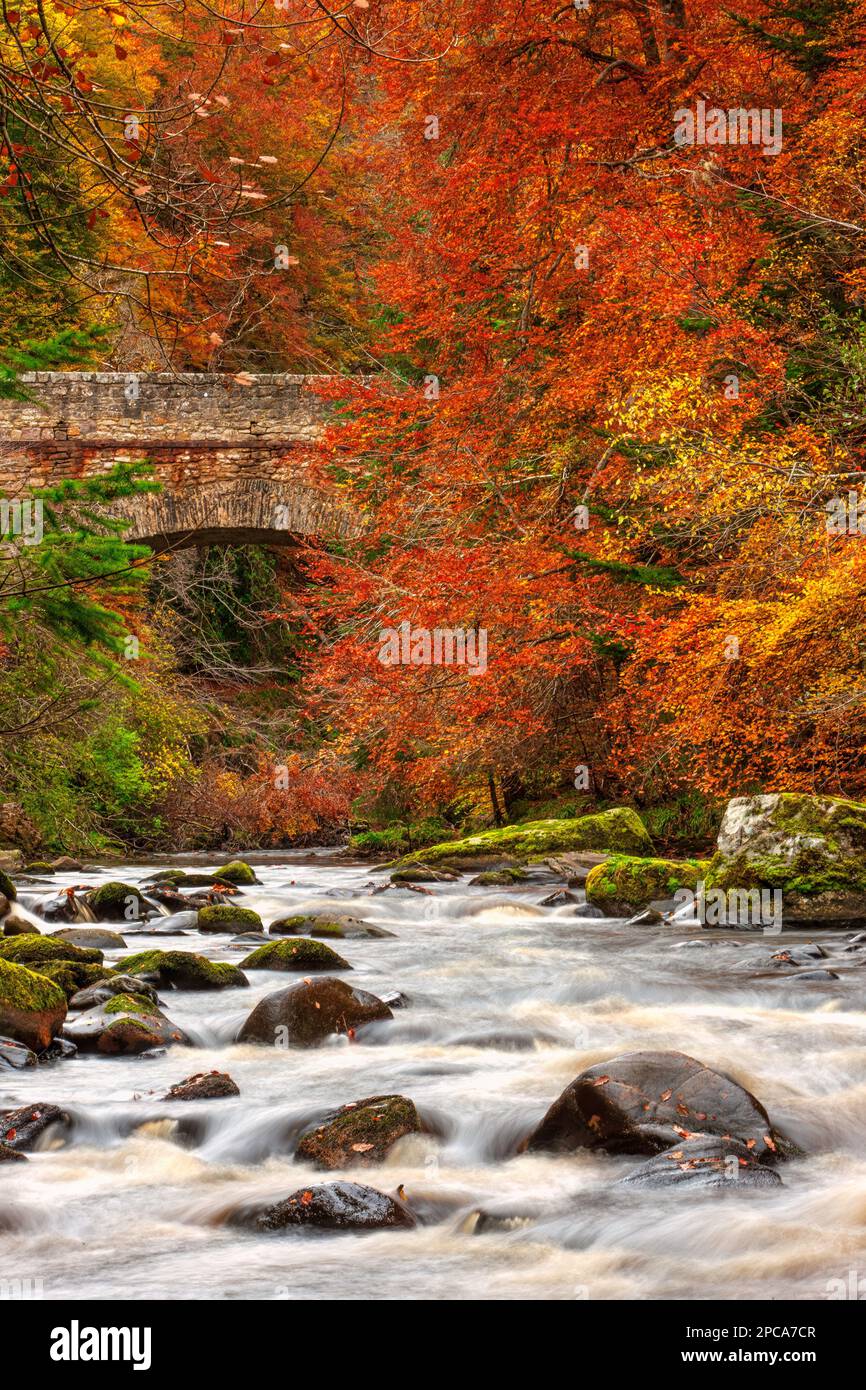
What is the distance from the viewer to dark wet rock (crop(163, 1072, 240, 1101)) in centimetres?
565

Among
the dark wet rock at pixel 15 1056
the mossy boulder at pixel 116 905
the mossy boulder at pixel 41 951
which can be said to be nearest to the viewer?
the dark wet rock at pixel 15 1056

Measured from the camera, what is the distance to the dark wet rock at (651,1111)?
481 centimetres

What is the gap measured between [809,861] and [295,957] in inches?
149

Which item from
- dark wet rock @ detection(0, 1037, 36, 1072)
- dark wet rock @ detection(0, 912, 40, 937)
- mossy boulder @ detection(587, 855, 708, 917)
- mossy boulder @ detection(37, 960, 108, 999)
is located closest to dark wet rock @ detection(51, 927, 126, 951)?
dark wet rock @ detection(0, 912, 40, 937)

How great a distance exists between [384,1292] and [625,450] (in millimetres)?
9890

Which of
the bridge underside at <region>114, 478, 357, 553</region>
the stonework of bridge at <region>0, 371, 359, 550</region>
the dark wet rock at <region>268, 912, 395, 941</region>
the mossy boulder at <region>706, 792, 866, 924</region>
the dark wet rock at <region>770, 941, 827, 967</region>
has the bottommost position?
the dark wet rock at <region>268, 912, 395, 941</region>

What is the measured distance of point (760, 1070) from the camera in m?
6.07

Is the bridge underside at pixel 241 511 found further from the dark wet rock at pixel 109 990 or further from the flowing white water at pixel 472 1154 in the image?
the dark wet rock at pixel 109 990

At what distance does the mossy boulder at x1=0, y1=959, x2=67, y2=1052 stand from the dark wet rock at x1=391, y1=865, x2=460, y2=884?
21.6 ft

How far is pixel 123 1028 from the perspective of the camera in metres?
6.34

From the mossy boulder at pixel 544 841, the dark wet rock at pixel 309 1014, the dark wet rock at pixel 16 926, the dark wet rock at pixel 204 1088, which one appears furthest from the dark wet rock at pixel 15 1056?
the mossy boulder at pixel 544 841

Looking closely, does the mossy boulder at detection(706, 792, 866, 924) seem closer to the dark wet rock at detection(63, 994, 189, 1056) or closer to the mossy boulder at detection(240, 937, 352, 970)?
the mossy boulder at detection(240, 937, 352, 970)

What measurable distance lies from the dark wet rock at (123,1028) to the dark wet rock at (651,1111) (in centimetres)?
215

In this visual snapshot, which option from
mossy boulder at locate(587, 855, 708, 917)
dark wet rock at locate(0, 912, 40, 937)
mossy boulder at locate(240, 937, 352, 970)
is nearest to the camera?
mossy boulder at locate(240, 937, 352, 970)
